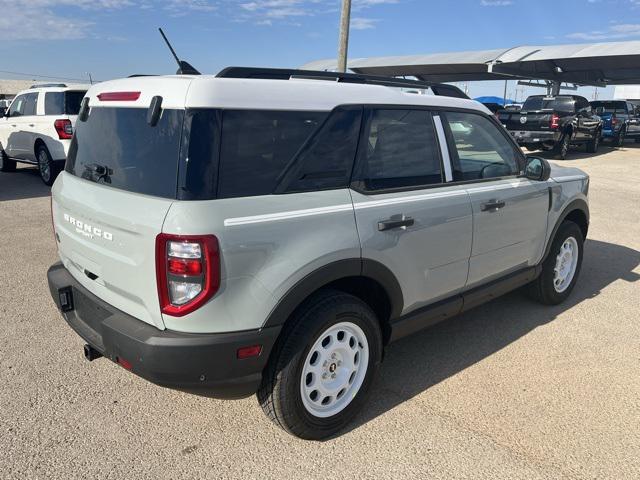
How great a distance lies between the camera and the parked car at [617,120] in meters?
21.5

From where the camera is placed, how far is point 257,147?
2371 millimetres

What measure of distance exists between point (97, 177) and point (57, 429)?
1367 millimetres

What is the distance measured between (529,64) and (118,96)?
103 ft

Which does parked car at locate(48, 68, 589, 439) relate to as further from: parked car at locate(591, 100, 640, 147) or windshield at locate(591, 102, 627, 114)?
windshield at locate(591, 102, 627, 114)

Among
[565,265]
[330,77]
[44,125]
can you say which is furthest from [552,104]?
[330,77]

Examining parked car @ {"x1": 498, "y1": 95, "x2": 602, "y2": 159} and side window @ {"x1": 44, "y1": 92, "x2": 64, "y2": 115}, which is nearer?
side window @ {"x1": 44, "y1": 92, "x2": 64, "y2": 115}

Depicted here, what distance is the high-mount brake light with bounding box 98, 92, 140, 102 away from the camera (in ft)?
8.38

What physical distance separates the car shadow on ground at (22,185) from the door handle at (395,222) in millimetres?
8461

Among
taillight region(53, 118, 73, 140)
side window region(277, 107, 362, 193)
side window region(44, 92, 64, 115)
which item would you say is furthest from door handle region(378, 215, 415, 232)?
side window region(44, 92, 64, 115)

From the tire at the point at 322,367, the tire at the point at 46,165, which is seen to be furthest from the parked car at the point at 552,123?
the tire at the point at 322,367

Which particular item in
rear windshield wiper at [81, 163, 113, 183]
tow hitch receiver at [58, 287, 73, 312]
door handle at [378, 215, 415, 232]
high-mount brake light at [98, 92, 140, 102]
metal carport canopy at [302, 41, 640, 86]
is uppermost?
metal carport canopy at [302, 41, 640, 86]

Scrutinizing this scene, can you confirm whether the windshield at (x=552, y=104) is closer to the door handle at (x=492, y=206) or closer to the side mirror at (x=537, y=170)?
the side mirror at (x=537, y=170)

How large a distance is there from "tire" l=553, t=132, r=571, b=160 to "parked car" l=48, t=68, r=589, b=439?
14.6m

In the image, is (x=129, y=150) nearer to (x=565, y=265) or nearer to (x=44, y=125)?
(x=565, y=265)
